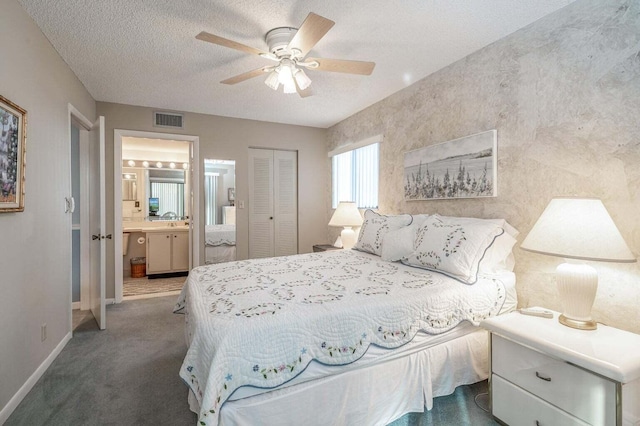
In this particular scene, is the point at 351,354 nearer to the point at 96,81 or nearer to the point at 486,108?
the point at 486,108

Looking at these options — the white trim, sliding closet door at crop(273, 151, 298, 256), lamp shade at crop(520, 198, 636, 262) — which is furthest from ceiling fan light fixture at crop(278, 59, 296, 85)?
sliding closet door at crop(273, 151, 298, 256)

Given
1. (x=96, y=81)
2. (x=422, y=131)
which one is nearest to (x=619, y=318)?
(x=422, y=131)

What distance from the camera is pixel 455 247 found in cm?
211

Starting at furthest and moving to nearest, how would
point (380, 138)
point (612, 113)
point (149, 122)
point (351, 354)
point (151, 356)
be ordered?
point (149, 122) → point (380, 138) → point (151, 356) → point (612, 113) → point (351, 354)

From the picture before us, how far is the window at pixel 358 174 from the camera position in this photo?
3.91m

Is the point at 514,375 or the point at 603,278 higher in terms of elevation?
the point at 603,278

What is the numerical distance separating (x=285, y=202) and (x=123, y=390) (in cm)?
320

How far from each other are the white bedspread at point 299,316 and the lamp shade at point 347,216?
1.50m

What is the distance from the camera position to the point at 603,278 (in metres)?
1.77

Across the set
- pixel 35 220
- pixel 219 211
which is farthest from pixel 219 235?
pixel 35 220

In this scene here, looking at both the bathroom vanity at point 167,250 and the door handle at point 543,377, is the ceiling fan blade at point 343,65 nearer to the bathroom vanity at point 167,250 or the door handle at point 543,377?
the door handle at point 543,377

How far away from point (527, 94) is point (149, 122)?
4.12 m

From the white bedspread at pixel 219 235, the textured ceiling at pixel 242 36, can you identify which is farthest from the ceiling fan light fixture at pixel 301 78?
the white bedspread at pixel 219 235

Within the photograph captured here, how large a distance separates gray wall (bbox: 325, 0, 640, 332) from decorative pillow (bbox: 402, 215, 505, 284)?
0.34 m
